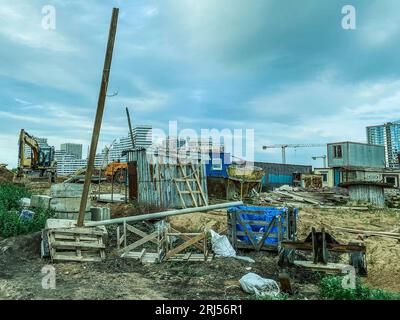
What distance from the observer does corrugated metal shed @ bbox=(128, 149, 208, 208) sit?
17.1 metres

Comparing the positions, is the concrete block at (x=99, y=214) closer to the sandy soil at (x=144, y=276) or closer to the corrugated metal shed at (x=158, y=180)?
the sandy soil at (x=144, y=276)

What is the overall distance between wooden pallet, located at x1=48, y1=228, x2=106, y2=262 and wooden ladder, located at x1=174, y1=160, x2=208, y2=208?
862cm

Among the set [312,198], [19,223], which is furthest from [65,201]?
[312,198]

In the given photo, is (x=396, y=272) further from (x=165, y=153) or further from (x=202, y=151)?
(x=202, y=151)

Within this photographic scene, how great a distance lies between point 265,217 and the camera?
33.9 ft

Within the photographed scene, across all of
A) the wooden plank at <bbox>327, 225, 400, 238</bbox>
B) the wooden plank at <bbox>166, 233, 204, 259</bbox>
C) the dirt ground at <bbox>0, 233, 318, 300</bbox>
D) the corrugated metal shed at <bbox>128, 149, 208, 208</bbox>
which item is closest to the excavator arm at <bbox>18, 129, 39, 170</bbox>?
the corrugated metal shed at <bbox>128, 149, 208, 208</bbox>

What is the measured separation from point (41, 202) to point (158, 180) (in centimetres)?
629

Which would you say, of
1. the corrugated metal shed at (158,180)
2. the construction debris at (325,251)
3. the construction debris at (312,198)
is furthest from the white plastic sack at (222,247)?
the construction debris at (312,198)

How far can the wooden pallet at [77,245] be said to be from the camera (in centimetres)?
829

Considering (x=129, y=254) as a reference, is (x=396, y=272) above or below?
below

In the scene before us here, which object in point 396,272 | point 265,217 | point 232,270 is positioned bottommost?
point 396,272
